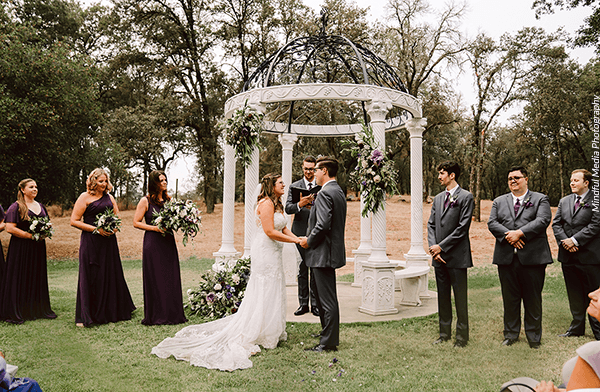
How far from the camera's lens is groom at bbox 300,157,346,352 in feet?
16.1

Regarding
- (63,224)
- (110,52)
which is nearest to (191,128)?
(110,52)

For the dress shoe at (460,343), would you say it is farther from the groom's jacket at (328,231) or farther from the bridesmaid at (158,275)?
the bridesmaid at (158,275)

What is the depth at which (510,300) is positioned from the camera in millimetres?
4980

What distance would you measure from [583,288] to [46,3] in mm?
25240

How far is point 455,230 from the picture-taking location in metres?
5.07

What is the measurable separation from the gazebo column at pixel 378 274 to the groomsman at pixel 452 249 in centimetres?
157

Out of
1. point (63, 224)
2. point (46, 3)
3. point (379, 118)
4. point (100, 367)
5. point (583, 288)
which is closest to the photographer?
point (100, 367)

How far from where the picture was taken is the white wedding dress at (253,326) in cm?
473

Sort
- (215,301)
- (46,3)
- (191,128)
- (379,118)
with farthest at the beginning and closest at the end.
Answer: (191,128), (46,3), (379,118), (215,301)

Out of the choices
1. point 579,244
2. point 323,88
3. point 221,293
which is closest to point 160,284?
point 221,293

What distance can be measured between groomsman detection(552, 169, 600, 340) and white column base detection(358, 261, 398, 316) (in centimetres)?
245

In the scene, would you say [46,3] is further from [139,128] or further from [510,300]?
[510,300]

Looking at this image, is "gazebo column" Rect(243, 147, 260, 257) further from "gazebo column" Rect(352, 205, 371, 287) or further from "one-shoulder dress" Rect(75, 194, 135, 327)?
"gazebo column" Rect(352, 205, 371, 287)

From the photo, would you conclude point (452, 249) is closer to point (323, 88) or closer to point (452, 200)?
point (452, 200)
